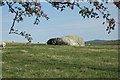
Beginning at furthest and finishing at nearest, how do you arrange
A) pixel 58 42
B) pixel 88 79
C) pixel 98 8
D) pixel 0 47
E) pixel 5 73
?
pixel 58 42 → pixel 0 47 → pixel 5 73 → pixel 88 79 → pixel 98 8

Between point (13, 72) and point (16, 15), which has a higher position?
point (16, 15)

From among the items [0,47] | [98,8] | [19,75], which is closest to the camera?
[98,8]

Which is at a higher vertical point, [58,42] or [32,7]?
[32,7]

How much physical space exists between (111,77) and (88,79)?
1.66 meters

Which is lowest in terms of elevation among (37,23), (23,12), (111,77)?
(111,77)

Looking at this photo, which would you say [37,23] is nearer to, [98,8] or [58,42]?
[98,8]

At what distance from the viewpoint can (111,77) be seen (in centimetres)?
1143

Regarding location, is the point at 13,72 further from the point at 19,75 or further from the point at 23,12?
the point at 23,12

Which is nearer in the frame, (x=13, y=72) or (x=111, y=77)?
(x=111, y=77)

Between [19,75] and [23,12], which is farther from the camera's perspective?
[19,75]

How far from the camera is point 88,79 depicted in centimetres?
1081

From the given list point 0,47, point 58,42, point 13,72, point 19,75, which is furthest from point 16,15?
point 58,42

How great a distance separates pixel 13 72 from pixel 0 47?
52.8 ft

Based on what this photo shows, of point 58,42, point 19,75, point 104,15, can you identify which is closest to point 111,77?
point 19,75
